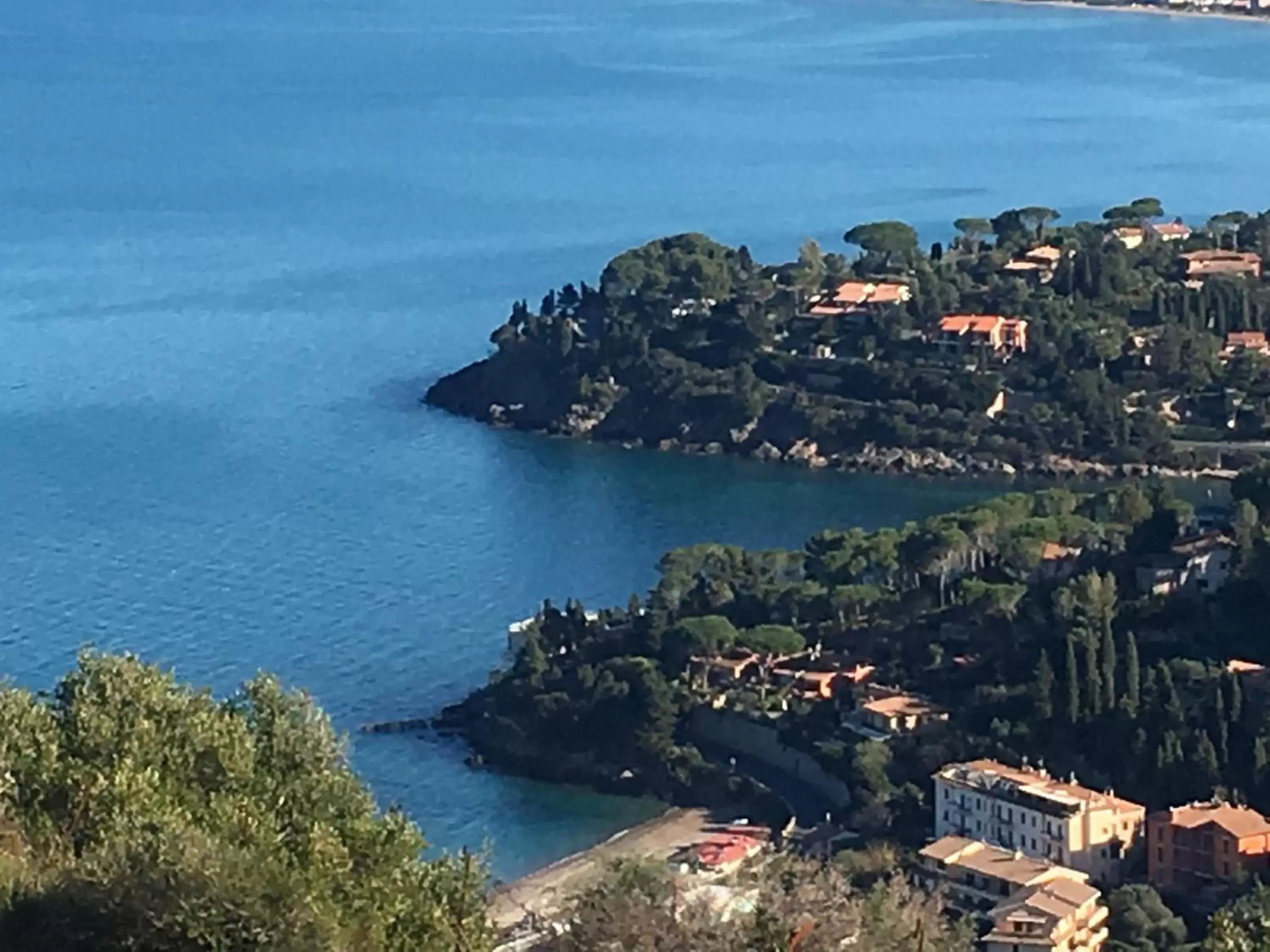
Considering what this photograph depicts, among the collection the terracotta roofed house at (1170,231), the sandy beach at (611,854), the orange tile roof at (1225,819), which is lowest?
the sandy beach at (611,854)

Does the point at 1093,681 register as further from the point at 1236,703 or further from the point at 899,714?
the point at 899,714

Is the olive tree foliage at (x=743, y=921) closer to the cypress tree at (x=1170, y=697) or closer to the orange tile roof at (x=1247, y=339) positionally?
the cypress tree at (x=1170, y=697)

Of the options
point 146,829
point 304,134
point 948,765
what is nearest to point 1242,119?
point 304,134

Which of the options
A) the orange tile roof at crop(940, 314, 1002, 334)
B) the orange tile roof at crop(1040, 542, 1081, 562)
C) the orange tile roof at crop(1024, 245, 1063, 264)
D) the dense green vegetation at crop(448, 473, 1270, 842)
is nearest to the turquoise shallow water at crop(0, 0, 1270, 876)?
the dense green vegetation at crop(448, 473, 1270, 842)

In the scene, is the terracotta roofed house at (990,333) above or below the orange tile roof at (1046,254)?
below

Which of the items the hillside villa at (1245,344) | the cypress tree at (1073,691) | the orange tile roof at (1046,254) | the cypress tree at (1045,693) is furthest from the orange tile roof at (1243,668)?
the orange tile roof at (1046,254)

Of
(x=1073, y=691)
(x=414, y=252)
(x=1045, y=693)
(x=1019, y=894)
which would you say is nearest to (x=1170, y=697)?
(x=1073, y=691)

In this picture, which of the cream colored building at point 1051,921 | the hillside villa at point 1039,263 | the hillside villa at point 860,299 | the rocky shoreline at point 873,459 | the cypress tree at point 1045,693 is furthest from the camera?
the hillside villa at point 1039,263
